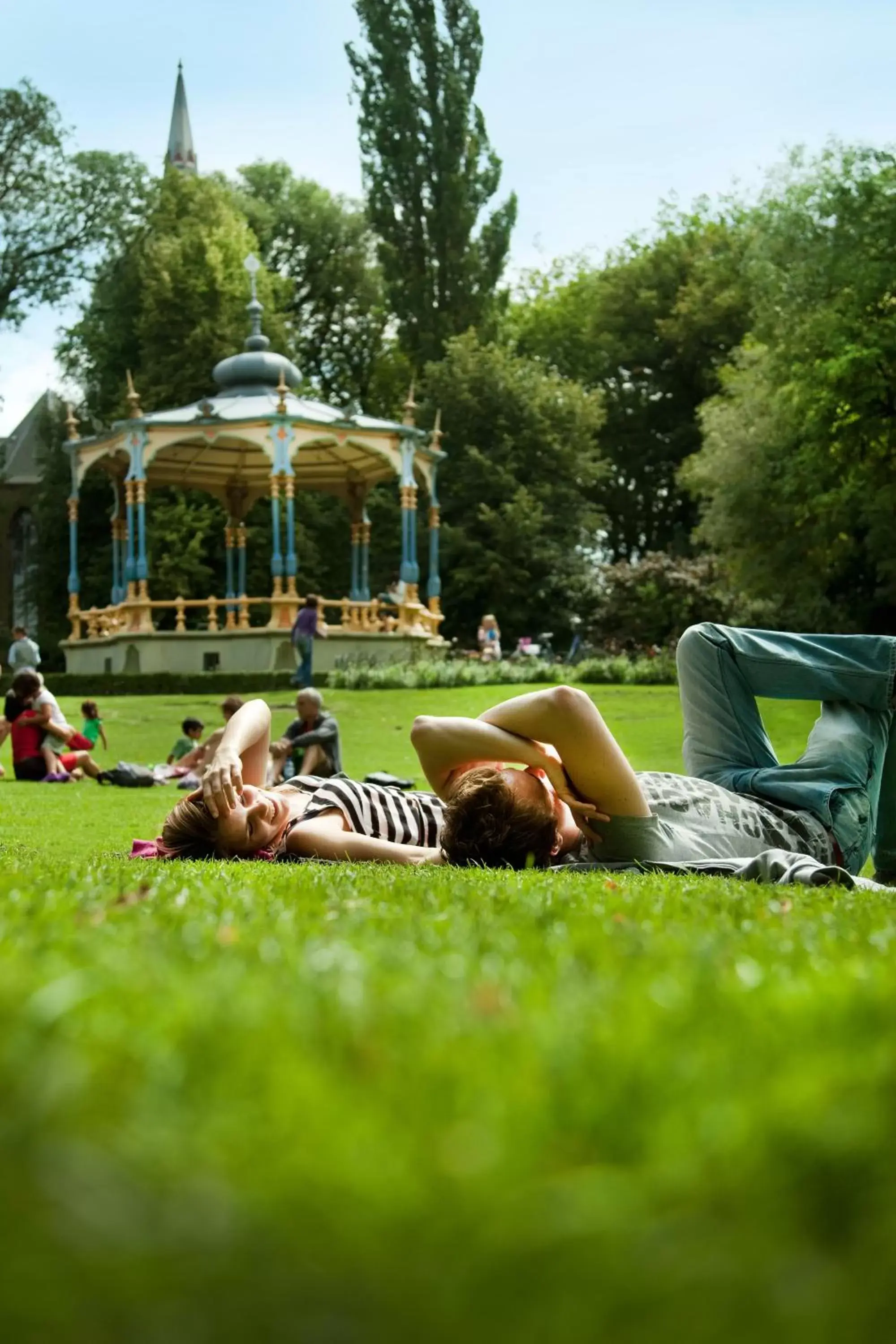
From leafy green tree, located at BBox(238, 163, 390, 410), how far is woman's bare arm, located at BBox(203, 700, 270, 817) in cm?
4709

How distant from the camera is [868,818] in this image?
6410 mm

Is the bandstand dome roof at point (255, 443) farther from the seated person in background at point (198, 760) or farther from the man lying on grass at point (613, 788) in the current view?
the man lying on grass at point (613, 788)

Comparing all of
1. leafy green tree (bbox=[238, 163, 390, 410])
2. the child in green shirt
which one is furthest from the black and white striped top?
leafy green tree (bbox=[238, 163, 390, 410])

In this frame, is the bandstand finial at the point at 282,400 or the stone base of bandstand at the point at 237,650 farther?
the stone base of bandstand at the point at 237,650

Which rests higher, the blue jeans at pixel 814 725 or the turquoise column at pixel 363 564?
the turquoise column at pixel 363 564

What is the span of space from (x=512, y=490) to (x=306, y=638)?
794 inches

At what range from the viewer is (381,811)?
652cm

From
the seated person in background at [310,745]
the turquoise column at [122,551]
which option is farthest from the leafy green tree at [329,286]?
the seated person in background at [310,745]

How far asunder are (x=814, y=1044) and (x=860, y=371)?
2998 centimetres

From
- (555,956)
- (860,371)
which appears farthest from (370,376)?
(555,956)

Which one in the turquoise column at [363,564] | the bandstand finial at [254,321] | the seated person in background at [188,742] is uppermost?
the bandstand finial at [254,321]

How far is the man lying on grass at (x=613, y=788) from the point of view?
18.5 ft

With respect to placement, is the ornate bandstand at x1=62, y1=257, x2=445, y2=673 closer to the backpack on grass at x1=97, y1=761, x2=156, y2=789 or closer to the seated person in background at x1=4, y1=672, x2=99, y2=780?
the seated person in background at x1=4, y1=672, x2=99, y2=780

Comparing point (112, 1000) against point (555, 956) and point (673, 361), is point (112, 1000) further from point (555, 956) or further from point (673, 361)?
point (673, 361)
